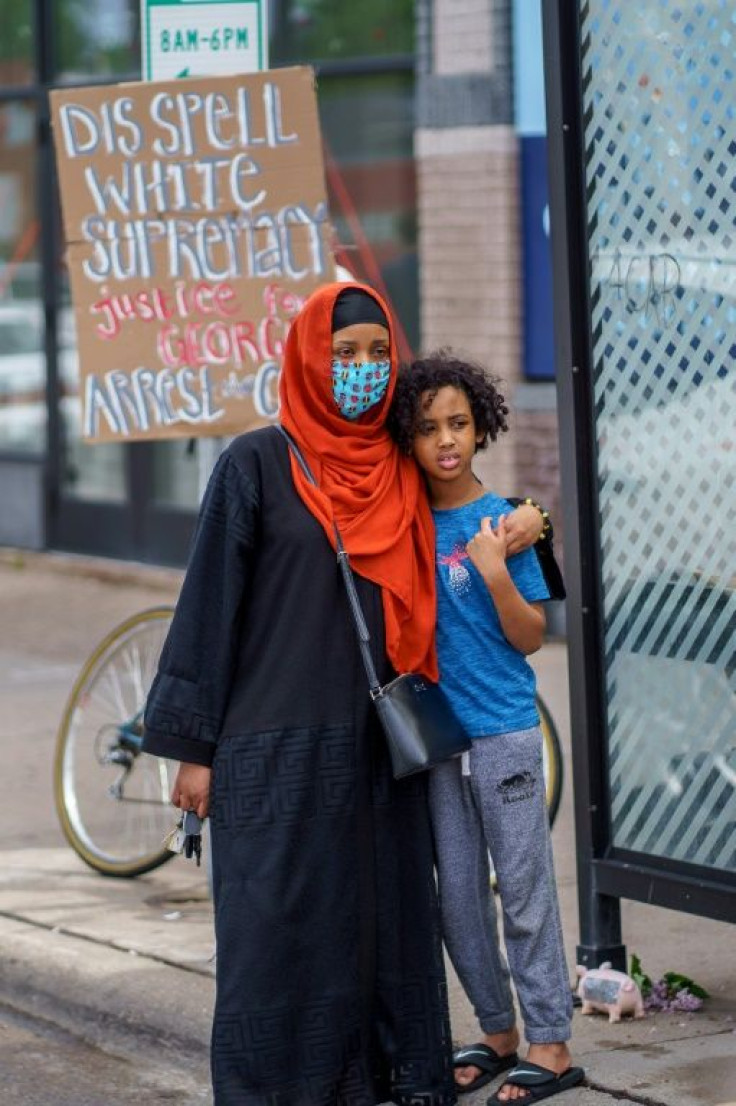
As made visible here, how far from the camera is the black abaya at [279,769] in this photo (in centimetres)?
448

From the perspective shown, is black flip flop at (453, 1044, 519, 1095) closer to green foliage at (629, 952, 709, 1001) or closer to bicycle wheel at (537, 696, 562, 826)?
green foliage at (629, 952, 709, 1001)

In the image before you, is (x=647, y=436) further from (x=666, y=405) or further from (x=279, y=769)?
(x=279, y=769)

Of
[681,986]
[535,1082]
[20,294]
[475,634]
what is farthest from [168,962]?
[20,294]

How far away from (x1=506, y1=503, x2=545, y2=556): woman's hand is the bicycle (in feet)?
7.94

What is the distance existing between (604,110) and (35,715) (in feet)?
15.5

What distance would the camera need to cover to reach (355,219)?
11.6 meters

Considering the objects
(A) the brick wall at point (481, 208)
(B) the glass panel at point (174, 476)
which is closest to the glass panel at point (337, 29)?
(A) the brick wall at point (481, 208)

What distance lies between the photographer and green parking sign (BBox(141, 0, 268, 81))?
6.23 m

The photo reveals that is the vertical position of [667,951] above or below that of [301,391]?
below

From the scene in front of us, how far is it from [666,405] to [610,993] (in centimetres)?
136

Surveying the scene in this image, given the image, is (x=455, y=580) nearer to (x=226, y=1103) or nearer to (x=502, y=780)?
(x=502, y=780)

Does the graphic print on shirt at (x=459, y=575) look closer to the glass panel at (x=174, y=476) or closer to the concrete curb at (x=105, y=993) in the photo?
the concrete curb at (x=105, y=993)

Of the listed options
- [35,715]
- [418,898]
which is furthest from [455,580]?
[35,715]

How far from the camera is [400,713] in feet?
14.5
